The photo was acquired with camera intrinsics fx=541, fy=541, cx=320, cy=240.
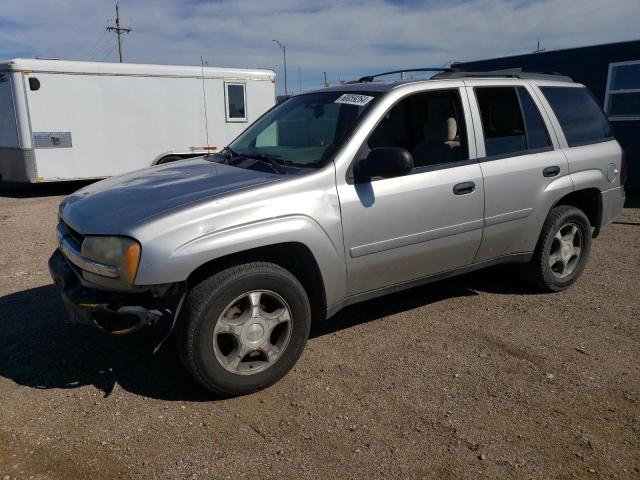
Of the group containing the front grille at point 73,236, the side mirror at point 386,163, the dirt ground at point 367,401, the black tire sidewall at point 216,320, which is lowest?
the dirt ground at point 367,401

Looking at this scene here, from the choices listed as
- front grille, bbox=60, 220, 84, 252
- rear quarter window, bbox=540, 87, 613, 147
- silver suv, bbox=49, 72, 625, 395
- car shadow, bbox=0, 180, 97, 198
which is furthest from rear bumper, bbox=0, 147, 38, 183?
rear quarter window, bbox=540, 87, 613, 147

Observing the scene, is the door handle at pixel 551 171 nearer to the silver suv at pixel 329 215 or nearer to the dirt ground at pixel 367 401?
the silver suv at pixel 329 215

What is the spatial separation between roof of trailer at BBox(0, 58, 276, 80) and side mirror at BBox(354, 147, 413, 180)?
9380 mm

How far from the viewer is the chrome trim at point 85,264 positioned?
A: 114 inches

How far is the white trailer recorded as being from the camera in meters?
10.5

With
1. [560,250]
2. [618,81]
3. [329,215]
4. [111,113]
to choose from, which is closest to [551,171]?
[560,250]

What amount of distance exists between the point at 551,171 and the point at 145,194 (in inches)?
129

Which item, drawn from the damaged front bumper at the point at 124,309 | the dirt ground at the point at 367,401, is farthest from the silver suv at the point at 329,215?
the dirt ground at the point at 367,401

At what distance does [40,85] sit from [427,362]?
9964 millimetres

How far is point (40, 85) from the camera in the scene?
10.5 m

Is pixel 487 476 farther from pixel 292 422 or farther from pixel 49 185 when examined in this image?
pixel 49 185

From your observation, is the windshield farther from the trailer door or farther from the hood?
the trailer door

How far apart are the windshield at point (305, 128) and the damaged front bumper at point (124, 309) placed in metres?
1.28

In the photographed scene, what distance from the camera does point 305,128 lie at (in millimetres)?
4043
